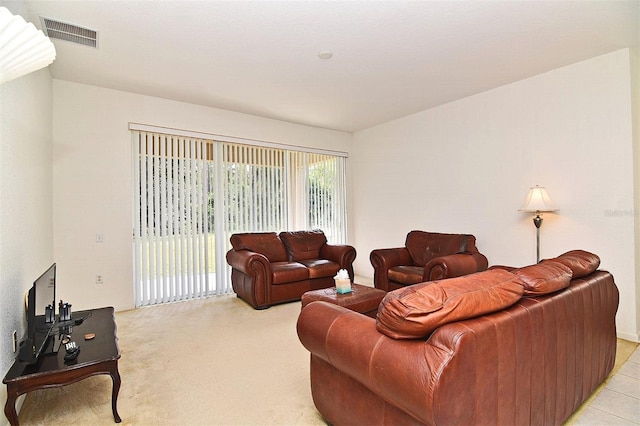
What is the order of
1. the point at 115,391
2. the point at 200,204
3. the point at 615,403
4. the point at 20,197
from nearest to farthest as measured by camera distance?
the point at 115,391, the point at 615,403, the point at 20,197, the point at 200,204

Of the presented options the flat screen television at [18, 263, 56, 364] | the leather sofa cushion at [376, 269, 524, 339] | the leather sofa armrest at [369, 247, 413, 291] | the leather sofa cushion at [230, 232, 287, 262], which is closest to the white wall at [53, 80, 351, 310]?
the leather sofa cushion at [230, 232, 287, 262]

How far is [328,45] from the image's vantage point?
9.64 feet

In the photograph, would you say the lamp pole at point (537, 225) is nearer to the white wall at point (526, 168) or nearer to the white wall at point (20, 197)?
the white wall at point (526, 168)

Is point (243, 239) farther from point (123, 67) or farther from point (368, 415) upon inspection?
point (368, 415)

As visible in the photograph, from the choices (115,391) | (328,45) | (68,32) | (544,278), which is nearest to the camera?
(544,278)

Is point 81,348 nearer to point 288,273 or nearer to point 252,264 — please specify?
point 252,264

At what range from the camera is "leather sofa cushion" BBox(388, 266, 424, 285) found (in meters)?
3.80

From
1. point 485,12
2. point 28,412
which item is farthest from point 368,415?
point 485,12

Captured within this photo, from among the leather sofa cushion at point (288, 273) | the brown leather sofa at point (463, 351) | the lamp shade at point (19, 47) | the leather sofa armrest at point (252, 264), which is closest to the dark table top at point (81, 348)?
the brown leather sofa at point (463, 351)

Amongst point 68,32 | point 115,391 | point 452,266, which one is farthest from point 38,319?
point 452,266

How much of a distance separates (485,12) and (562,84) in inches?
65.9

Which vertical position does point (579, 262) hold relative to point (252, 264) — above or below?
above

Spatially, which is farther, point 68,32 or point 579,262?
point 68,32

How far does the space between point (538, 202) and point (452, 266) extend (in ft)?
3.62
